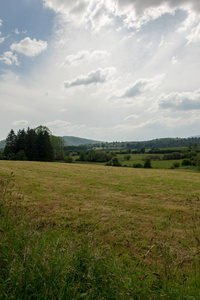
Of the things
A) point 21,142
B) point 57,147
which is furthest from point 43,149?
point 57,147

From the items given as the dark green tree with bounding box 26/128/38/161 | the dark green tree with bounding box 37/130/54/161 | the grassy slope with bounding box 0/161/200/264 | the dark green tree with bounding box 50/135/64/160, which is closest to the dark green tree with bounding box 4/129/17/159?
the dark green tree with bounding box 26/128/38/161

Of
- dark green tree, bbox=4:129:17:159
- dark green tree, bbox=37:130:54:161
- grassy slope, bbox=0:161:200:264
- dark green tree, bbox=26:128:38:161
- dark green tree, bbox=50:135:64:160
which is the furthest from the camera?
dark green tree, bbox=50:135:64:160

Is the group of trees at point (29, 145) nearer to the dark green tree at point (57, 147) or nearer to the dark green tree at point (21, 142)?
the dark green tree at point (21, 142)

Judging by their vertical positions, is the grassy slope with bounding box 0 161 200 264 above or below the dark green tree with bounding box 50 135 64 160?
below

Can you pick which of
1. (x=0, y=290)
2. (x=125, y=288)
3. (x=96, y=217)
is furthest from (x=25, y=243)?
(x=96, y=217)

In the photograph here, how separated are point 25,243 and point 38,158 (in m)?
56.0

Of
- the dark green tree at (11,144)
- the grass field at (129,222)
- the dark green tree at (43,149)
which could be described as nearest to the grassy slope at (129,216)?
the grass field at (129,222)

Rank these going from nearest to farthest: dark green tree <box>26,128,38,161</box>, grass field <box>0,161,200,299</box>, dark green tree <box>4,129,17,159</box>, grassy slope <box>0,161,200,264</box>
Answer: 1. grass field <box>0,161,200,299</box>
2. grassy slope <box>0,161,200,264</box>
3. dark green tree <box>4,129,17,159</box>
4. dark green tree <box>26,128,38,161</box>

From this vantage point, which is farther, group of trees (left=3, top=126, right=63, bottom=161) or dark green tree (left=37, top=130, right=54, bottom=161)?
dark green tree (left=37, top=130, right=54, bottom=161)

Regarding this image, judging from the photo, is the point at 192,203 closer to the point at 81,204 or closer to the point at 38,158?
the point at 81,204

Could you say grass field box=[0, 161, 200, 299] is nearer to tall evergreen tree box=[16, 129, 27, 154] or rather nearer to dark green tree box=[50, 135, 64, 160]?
tall evergreen tree box=[16, 129, 27, 154]

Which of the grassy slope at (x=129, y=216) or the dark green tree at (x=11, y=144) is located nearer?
the grassy slope at (x=129, y=216)

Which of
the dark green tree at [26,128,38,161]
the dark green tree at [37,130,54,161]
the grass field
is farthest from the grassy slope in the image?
the dark green tree at [37,130,54,161]

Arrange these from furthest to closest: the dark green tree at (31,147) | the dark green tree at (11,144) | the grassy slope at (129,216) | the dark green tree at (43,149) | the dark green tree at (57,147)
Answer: the dark green tree at (57,147) → the dark green tree at (43,149) → the dark green tree at (31,147) → the dark green tree at (11,144) → the grassy slope at (129,216)
